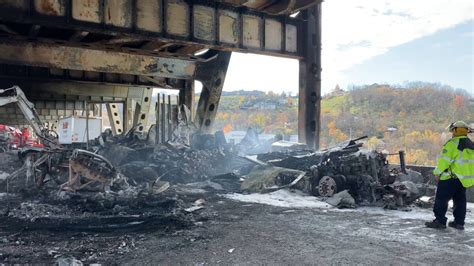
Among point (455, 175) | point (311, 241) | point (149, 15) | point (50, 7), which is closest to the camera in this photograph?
point (311, 241)

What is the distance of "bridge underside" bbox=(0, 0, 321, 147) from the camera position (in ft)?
27.5

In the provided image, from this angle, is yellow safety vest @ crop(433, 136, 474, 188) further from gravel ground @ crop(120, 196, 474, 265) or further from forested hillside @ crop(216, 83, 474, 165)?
forested hillside @ crop(216, 83, 474, 165)

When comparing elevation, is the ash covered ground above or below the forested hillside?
below

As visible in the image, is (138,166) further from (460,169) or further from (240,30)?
(460,169)

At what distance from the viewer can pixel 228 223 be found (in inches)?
245

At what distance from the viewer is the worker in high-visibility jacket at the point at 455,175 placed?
5891 millimetres

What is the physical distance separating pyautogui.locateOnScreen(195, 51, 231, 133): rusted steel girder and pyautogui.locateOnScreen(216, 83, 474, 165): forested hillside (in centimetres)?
2584

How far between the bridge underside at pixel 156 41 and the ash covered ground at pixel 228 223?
3286 millimetres

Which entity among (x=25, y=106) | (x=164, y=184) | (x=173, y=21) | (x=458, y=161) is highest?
(x=173, y=21)

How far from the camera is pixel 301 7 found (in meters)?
10.6

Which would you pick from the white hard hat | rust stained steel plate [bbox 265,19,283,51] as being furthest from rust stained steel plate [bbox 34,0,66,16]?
the white hard hat

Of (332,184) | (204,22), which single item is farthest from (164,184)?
(204,22)

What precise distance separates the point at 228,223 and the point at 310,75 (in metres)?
6.82

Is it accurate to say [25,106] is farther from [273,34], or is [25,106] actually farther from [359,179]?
[359,179]
